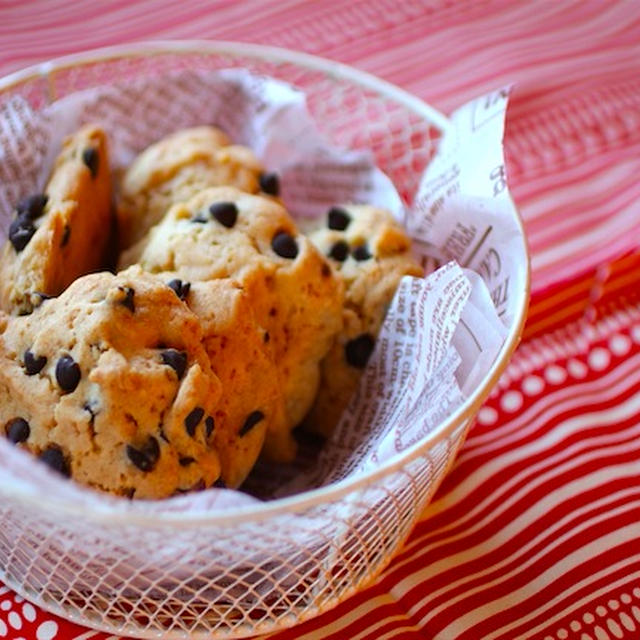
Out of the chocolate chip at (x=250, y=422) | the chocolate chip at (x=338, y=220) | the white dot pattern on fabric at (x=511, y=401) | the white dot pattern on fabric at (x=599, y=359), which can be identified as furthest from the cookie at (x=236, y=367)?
the white dot pattern on fabric at (x=599, y=359)

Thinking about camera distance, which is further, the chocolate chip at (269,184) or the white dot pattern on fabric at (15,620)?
the chocolate chip at (269,184)

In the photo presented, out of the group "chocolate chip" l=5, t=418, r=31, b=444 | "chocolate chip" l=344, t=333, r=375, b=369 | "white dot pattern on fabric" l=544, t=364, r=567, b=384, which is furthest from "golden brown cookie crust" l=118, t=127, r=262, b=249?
"white dot pattern on fabric" l=544, t=364, r=567, b=384

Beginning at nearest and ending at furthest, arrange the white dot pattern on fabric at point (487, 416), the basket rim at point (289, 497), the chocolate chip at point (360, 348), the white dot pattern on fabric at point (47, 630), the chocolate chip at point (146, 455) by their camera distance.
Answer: the basket rim at point (289, 497) → the chocolate chip at point (146, 455) → the white dot pattern on fabric at point (47, 630) → the chocolate chip at point (360, 348) → the white dot pattern on fabric at point (487, 416)

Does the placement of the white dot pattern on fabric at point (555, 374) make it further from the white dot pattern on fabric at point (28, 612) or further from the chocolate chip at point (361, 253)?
the white dot pattern on fabric at point (28, 612)

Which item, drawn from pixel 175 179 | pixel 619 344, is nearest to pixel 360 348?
pixel 175 179

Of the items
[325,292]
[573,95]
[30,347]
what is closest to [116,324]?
[30,347]

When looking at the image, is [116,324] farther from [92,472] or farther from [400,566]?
[400,566]

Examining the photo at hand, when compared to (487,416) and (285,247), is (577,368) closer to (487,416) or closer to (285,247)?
(487,416)
